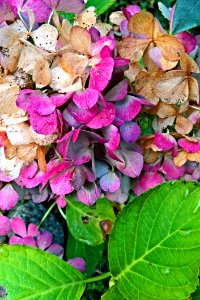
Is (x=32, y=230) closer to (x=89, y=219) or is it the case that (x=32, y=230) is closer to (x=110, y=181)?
(x=89, y=219)

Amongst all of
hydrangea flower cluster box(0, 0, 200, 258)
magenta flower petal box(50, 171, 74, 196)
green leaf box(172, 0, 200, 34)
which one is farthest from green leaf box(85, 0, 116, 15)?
magenta flower petal box(50, 171, 74, 196)

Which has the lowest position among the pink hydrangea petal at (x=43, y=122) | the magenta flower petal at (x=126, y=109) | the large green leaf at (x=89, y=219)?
the large green leaf at (x=89, y=219)

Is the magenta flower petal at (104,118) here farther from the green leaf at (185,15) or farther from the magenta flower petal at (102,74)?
the green leaf at (185,15)

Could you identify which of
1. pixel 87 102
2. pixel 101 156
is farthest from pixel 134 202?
pixel 87 102

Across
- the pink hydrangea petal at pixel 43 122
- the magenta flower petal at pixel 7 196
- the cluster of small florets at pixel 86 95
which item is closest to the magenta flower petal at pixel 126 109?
the cluster of small florets at pixel 86 95

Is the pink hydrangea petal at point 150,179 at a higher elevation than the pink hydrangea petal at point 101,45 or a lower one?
lower

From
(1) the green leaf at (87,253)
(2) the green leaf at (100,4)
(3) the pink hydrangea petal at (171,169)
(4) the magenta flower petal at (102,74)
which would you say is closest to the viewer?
(4) the magenta flower petal at (102,74)

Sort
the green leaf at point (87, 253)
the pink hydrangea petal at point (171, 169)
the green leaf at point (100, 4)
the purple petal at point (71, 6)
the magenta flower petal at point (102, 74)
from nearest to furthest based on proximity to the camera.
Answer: the magenta flower petal at point (102, 74) → the purple petal at point (71, 6) → the pink hydrangea petal at point (171, 169) → the green leaf at point (100, 4) → the green leaf at point (87, 253)
